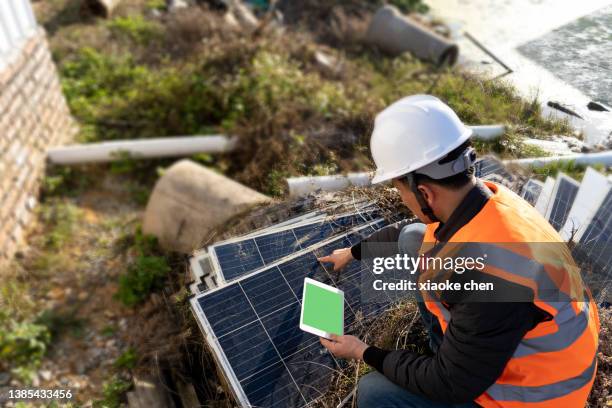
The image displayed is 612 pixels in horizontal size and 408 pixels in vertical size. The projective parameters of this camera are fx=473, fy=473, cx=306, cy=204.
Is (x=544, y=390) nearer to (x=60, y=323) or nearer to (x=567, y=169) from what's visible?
(x=567, y=169)

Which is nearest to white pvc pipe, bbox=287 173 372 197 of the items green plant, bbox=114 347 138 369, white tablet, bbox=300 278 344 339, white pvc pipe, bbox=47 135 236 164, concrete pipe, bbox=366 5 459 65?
white tablet, bbox=300 278 344 339

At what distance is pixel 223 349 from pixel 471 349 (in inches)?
57.6

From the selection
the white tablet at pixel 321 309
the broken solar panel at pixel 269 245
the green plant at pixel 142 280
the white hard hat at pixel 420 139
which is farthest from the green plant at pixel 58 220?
the white hard hat at pixel 420 139

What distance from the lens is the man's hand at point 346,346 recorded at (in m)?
2.53

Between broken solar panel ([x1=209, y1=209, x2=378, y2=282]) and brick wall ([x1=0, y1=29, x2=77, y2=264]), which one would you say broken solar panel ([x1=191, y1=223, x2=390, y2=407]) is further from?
brick wall ([x1=0, y1=29, x2=77, y2=264])

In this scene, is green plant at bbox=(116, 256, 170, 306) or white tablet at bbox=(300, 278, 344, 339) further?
green plant at bbox=(116, 256, 170, 306)

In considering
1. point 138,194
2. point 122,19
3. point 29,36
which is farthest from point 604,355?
point 122,19

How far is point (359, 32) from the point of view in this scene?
9852 millimetres

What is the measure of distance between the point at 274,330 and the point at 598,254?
227cm

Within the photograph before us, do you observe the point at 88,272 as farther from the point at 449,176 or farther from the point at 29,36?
the point at 449,176

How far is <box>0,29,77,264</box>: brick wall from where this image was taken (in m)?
5.02

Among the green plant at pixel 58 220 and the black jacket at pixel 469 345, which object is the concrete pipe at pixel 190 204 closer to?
the green plant at pixel 58 220

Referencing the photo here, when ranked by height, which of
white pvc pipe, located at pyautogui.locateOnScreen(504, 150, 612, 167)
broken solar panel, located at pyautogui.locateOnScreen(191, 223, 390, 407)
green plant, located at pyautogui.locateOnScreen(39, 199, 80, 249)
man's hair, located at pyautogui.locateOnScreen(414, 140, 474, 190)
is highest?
man's hair, located at pyautogui.locateOnScreen(414, 140, 474, 190)

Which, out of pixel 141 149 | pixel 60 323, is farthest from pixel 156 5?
pixel 60 323
